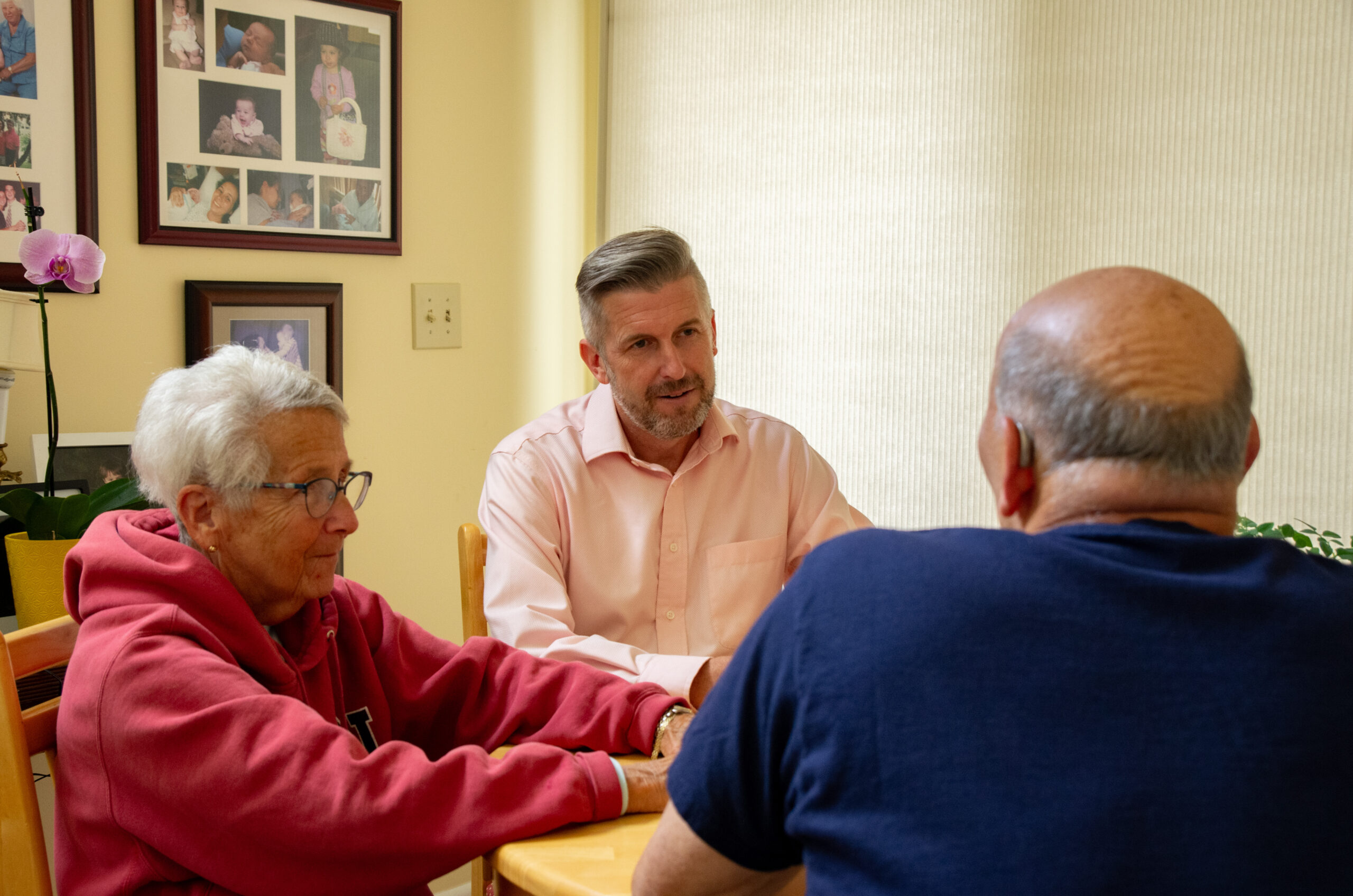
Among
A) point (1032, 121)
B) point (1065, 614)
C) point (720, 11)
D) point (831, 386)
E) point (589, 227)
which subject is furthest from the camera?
point (589, 227)

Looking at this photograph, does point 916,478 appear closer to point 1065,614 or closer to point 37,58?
point 1065,614

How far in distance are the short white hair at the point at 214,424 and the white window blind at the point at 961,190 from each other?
1.38 m

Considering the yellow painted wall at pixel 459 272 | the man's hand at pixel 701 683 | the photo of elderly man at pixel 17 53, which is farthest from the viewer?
the yellow painted wall at pixel 459 272

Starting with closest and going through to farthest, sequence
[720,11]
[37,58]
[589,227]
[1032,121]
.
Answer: [37,58] < [1032,121] < [720,11] < [589,227]

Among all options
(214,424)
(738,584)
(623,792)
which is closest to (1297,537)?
(738,584)

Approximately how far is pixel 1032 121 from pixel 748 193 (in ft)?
2.25

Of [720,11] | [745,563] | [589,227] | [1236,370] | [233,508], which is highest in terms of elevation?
[720,11]

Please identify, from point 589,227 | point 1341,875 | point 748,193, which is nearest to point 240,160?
point 589,227

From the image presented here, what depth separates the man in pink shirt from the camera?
6.10 feet

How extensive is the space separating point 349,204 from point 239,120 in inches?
11.7

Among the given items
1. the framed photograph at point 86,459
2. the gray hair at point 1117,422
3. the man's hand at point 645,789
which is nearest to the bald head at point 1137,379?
the gray hair at point 1117,422

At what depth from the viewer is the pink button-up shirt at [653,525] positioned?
1851 mm

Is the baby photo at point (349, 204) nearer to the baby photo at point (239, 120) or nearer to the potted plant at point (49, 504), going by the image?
the baby photo at point (239, 120)

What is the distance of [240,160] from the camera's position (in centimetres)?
231
